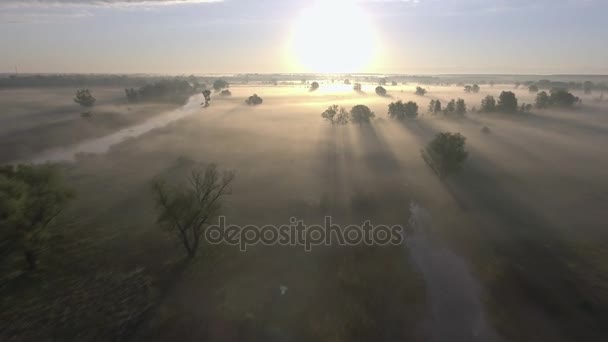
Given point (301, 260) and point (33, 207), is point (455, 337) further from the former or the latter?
point (33, 207)

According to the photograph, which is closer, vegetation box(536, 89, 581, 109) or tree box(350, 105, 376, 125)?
tree box(350, 105, 376, 125)

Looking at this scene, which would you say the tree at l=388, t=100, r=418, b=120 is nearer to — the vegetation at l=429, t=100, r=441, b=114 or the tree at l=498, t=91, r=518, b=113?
the vegetation at l=429, t=100, r=441, b=114

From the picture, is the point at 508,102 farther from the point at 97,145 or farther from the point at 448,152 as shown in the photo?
the point at 97,145

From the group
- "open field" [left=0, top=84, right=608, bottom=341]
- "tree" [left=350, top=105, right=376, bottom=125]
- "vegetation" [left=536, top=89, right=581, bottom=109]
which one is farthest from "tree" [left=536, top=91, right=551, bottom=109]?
"tree" [left=350, top=105, right=376, bottom=125]

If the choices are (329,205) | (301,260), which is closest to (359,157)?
(329,205)

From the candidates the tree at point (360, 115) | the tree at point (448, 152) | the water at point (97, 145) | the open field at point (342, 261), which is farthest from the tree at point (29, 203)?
the tree at point (360, 115)

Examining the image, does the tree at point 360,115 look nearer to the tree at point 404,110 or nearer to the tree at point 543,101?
the tree at point 404,110

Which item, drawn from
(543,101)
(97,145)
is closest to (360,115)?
(97,145)
